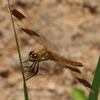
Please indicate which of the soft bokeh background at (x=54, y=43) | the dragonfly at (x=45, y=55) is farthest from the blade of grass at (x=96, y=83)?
the soft bokeh background at (x=54, y=43)

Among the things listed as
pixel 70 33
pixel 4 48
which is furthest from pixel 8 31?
pixel 70 33

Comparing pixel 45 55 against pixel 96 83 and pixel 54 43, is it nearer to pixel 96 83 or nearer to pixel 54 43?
pixel 96 83

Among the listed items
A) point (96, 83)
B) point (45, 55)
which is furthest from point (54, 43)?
point (96, 83)

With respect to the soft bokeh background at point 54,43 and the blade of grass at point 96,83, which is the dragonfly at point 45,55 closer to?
the blade of grass at point 96,83

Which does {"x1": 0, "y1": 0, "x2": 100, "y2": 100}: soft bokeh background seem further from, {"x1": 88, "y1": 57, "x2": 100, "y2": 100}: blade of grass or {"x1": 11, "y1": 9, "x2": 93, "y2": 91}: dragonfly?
{"x1": 88, "y1": 57, "x2": 100, "y2": 100}: blade of grass

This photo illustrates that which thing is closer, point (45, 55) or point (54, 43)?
point (45, 55)

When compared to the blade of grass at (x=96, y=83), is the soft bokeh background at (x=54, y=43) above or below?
above

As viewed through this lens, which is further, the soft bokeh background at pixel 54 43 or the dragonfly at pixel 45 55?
the soft bokeh background at pixel 54 43

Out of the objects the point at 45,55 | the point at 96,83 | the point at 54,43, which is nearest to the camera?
the point at 96,83
